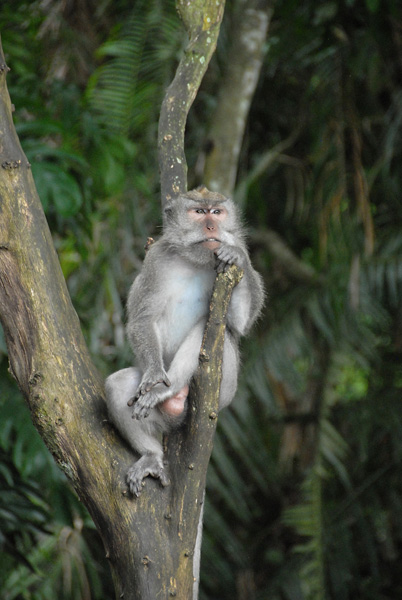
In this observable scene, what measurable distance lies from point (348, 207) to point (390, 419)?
1.76 meters

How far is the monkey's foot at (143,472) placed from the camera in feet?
8.17

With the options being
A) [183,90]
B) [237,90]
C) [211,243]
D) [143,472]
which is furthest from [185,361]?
[237,90]

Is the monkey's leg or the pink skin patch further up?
the monkey's leg

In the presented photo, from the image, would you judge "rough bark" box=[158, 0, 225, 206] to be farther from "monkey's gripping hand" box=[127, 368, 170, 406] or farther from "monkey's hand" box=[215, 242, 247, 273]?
"monkey's gripping hand" box=[127, 368, 170, 406]

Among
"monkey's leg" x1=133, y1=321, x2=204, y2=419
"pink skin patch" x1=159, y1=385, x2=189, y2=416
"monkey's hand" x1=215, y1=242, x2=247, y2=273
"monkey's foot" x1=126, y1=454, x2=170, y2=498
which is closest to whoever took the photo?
"monkey's foot" x1=126, y1=454, x2=170, y2=498

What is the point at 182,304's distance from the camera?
11.1 feet

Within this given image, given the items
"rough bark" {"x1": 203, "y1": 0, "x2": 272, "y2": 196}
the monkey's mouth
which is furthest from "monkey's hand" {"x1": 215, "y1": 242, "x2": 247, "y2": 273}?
"rough bark" {"x1": 203, "y1": 0, "x2": 272, "y2": 196}

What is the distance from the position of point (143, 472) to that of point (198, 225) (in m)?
1.22

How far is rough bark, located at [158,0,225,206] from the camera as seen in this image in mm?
3211

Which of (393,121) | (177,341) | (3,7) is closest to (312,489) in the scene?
(177,341)

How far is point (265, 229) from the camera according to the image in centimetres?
670

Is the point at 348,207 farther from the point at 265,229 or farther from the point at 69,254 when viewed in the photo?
the point at 69,254

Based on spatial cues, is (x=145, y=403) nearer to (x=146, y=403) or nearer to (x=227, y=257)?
(x=146, y=403)

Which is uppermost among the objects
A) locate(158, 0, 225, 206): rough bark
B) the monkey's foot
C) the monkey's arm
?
locate(158, 0, 225, 206): rough bark
